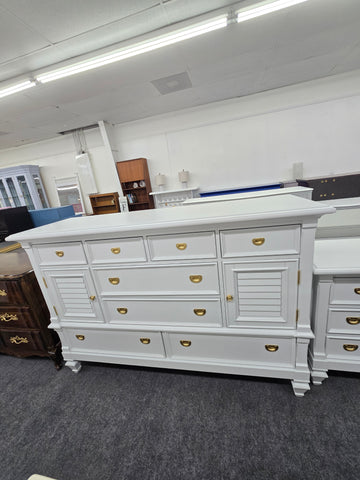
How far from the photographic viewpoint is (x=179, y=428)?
126 centimetres

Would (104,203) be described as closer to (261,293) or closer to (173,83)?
(173,83)

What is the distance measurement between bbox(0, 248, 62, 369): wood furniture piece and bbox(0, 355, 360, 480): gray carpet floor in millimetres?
290

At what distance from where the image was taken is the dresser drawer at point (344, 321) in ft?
4.09

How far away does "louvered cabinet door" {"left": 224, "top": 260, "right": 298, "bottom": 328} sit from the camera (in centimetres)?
118

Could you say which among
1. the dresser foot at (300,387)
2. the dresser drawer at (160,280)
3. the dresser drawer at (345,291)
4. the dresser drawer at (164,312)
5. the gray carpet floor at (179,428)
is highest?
the dresser drawer at (160,280)

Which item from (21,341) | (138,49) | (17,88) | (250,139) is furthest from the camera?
(250,139)

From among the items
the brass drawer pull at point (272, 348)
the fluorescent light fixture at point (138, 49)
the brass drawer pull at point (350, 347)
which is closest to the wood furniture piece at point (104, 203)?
Answer: the fluorescent light fixture at point (138, 49)

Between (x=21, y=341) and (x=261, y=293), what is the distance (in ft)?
6.64

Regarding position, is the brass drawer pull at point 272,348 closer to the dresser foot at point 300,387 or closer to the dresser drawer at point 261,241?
the dresser foot at point 300,387

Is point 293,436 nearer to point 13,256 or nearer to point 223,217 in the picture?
point 223,217

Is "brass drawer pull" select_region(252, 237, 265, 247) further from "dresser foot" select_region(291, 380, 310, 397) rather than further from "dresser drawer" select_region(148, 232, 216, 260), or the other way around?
"dresser foot" select_region(291, 380, 310, 397)

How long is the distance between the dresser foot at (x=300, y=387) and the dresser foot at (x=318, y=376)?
0.10 m

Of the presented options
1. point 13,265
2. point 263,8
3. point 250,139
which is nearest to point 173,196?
point 250,139

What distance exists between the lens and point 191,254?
1244 mm
